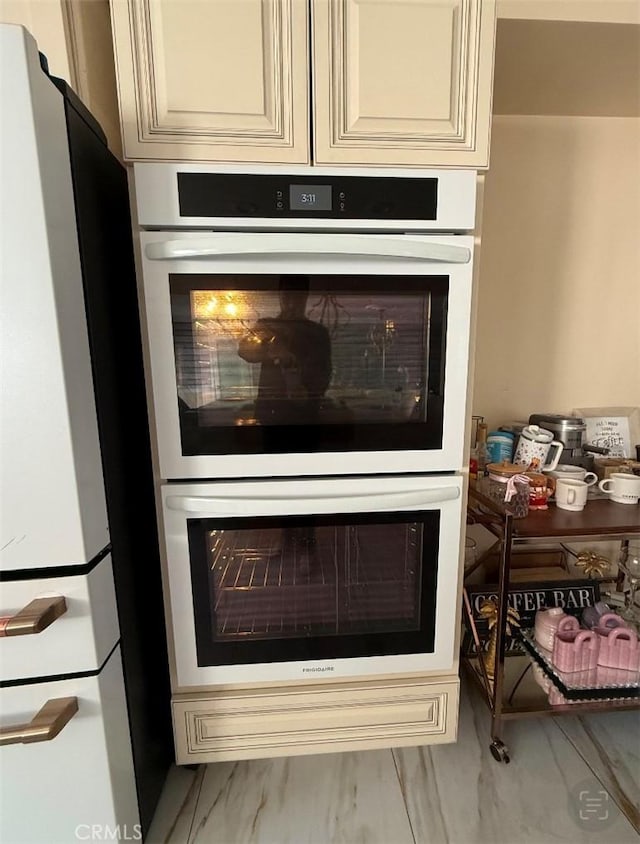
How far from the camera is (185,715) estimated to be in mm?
1046

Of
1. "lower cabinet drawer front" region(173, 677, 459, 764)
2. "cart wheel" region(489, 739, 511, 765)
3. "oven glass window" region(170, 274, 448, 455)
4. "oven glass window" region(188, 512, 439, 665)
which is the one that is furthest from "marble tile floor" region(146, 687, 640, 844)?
"oven glass window" region(170, 274, 448, 455)

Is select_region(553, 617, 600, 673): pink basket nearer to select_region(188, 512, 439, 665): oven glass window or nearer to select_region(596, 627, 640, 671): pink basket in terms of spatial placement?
select_region(596, 627, 640, 671): pink basket

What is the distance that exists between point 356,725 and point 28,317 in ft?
3.85

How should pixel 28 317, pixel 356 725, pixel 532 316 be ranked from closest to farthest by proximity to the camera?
pixel 28 317
pixel 356 725
pixel 532 316

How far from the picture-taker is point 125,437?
948mm

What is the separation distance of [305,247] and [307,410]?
0.34 metres

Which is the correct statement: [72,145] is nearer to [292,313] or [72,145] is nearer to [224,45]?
[224,45]

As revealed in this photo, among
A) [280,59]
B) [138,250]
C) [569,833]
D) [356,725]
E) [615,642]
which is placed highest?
[280,59]

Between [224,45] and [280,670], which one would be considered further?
[280,670]

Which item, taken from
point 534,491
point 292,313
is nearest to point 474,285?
point 292,313

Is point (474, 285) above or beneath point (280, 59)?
beneath

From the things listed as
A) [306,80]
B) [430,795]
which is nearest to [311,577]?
[430,795]

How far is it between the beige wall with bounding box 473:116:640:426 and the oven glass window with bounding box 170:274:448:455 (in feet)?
2.07

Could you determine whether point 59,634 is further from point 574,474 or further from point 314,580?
point 574,474
